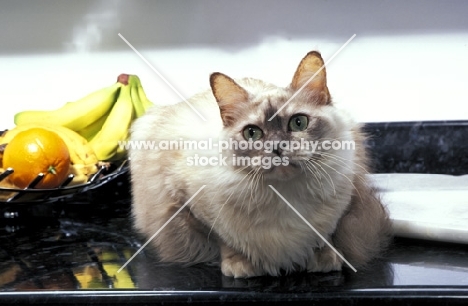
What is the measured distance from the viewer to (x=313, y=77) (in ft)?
2.91

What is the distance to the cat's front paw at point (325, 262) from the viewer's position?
0.97 metres

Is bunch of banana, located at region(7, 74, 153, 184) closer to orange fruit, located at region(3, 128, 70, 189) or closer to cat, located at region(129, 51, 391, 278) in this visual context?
orange fruit, located at region(3, 128, 70, 189)

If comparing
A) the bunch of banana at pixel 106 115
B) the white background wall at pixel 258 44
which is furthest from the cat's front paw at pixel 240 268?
the white background wall at pixel 258 44

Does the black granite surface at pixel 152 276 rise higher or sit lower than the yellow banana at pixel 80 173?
lower

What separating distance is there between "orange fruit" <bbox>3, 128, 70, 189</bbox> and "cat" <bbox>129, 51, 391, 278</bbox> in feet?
1.09

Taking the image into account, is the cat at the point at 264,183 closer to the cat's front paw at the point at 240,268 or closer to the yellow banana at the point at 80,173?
the cat's front paw at the point at 240,268

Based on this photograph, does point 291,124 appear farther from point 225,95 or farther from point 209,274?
point 209,274

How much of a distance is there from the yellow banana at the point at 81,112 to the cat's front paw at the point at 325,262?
0.78 meters

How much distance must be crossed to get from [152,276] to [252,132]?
0.28m

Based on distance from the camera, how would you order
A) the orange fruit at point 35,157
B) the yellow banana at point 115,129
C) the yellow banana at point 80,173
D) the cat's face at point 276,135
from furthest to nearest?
1. the yellow banana at point 115,129
2. the yellow banana at point 80,173
3. the orange fruit at point 35,157
4. the cat's face at point 276,135

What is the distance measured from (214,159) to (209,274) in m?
0.19

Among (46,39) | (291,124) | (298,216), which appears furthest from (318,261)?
(46,39)

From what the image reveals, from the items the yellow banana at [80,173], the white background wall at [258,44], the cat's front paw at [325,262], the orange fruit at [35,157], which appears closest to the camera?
the cat's front paw at [325,262]

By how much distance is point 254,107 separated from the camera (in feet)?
2.95
